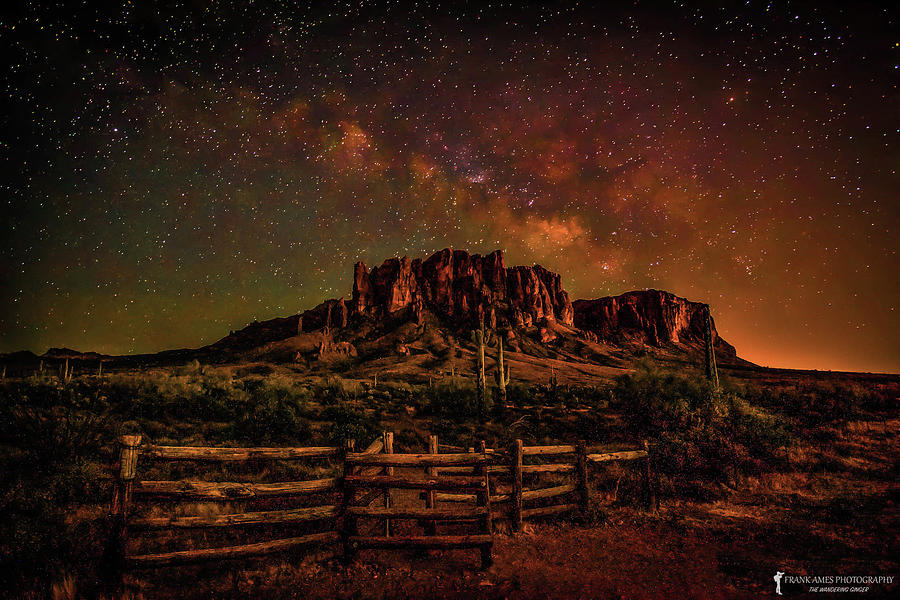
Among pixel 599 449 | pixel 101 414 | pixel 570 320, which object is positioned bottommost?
pixel 599 449

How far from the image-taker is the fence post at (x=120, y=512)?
4.96 m

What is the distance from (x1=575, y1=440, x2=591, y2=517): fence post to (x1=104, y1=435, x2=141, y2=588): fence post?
24.0 feet

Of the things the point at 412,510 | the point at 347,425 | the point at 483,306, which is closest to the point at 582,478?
the point at 412,510

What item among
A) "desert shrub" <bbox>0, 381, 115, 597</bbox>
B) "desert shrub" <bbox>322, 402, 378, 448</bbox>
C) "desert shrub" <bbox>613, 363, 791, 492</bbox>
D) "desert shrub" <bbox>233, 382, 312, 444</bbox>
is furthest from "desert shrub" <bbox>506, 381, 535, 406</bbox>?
"desert shrub" <bbox>0, 381, 115, 597</bbox>

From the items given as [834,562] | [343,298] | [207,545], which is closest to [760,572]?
[834,562]

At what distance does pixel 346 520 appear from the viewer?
5785 millimetres

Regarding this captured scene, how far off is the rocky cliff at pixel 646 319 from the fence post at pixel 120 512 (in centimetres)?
12942

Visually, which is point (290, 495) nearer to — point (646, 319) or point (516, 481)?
point (516, 481)

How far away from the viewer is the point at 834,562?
5.88 metres

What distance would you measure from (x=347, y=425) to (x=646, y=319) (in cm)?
13827

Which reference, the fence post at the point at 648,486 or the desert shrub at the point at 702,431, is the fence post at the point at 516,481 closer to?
the fence post at the point at 648,486

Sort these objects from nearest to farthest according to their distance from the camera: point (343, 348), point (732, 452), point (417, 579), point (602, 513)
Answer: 1. point (417, 579)
2. point (602, 513)
3. point (732, 452)
4. point (343, 348)

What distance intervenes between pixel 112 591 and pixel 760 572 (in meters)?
8.24

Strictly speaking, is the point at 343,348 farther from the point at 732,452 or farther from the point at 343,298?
the point at 732,452
